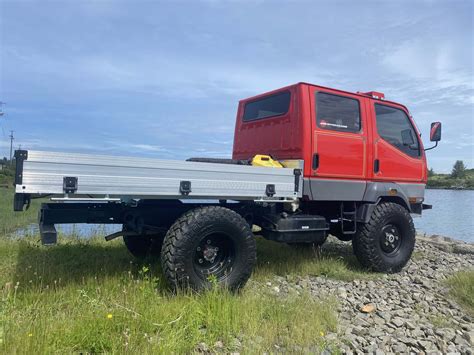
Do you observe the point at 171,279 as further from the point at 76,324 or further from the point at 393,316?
the point at 393,316

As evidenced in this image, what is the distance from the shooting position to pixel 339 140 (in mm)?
6000

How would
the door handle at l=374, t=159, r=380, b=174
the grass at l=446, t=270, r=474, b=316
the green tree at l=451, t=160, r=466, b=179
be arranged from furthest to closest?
the green tree at l=451, t=160, r=466, b=179 < the door handle at l=374, t=159, r=380, b=174 < the grass at l=446, t=270, r=474, b=316

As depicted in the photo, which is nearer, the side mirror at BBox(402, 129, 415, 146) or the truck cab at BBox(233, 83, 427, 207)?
the truck cab at BBox(233, 83, 427, 207)

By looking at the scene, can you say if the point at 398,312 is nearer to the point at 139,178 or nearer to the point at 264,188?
the point at 264,188

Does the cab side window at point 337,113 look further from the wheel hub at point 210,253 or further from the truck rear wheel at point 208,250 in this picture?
the wheel hub at point 210,253

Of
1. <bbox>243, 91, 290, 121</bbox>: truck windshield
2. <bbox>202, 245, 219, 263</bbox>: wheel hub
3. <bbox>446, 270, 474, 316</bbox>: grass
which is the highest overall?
<bbox>243, 91, 290, 121</bbox>: truck windshield

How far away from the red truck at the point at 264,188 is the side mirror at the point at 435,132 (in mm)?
17

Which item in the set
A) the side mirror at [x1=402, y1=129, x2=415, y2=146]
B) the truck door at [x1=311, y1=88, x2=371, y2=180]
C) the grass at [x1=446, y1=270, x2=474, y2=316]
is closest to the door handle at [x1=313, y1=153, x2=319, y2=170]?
the truck door at [x1=311, y1=88, x2=371, y2=180]

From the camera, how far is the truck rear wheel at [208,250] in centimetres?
433

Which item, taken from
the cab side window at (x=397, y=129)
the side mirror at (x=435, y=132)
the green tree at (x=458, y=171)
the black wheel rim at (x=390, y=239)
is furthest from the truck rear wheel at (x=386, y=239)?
the green tree at (x=458, y=171)

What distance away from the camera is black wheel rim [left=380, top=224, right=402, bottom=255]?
6444 millimetres

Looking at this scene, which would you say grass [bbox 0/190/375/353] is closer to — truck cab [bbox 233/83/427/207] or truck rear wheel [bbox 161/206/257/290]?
truck rear wheel [bbox 161/206/257/290]

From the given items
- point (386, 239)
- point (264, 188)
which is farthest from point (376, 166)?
point (264, 188)

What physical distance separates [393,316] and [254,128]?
11.7 ft
